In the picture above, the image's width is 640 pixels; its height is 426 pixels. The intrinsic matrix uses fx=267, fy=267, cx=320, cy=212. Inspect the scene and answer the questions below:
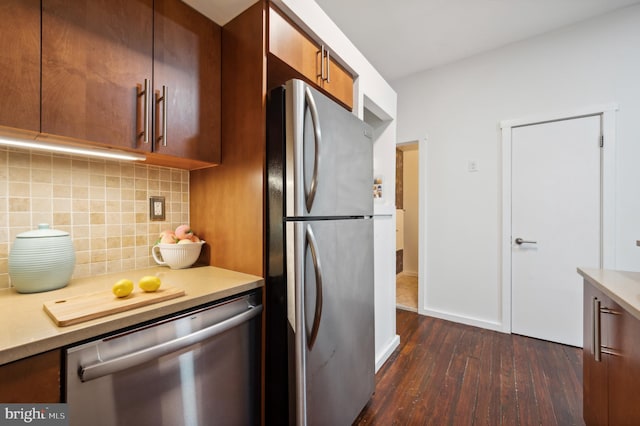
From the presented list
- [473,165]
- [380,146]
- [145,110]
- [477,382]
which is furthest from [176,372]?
[473,165]

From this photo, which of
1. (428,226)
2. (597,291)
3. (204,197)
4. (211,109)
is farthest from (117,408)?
(428,226)

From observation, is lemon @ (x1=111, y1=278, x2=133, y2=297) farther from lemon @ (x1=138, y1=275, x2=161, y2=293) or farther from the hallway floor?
the hallway floor

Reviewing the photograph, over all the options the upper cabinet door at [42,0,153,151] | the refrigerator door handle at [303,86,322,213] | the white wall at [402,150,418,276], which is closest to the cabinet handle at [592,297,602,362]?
the refrigerator door handle at [303,86,322,213]

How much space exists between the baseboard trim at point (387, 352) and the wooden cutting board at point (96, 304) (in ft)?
5.47

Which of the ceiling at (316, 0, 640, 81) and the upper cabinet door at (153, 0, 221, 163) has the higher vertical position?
the ceiling at (316, 0, 640, 81)

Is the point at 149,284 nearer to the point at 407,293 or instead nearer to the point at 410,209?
the point at 407,293

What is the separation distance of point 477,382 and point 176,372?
1979 millimetres

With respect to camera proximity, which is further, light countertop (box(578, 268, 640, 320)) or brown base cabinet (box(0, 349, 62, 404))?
light countertop (box(578, 268, 640, 320))

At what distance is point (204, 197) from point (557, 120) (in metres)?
3.04

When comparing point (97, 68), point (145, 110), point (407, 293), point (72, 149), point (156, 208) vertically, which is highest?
point (97, 68)

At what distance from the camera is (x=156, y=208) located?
4.80ft

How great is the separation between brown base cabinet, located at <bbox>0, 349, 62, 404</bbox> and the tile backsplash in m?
0.68

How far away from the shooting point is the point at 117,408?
30.1 inches

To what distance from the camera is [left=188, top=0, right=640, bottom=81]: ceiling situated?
2148 mm
